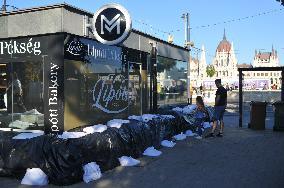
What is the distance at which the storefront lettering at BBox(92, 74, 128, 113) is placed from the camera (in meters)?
9.22

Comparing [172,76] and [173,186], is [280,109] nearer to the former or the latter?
[172,76]

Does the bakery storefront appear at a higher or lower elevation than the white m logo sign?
lower

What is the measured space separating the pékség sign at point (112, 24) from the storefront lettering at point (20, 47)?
1.35 meters

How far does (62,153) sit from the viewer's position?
21.6 ft

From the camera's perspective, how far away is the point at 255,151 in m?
9.45

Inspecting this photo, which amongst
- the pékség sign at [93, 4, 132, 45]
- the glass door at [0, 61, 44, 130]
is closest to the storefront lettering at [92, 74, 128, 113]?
the pékség sign at [93, 4, 132, 45]

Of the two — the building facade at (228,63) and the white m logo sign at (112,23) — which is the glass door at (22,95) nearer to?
the white m logo sign at (112,23)

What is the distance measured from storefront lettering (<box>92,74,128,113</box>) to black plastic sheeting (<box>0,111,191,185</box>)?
139cm

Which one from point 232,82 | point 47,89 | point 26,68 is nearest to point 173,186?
point 47,89

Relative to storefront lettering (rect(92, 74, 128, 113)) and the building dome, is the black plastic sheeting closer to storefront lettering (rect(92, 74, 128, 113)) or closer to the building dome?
storefront lettering (rect(92, 74, 128, 113))

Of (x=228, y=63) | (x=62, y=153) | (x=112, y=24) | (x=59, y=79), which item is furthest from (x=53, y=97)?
(x=228, y=63)

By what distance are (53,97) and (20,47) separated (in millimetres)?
1431

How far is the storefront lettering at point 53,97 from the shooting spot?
7.77 meters

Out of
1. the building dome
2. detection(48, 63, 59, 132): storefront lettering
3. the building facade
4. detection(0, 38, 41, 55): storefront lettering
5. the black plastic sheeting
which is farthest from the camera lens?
the building dome
